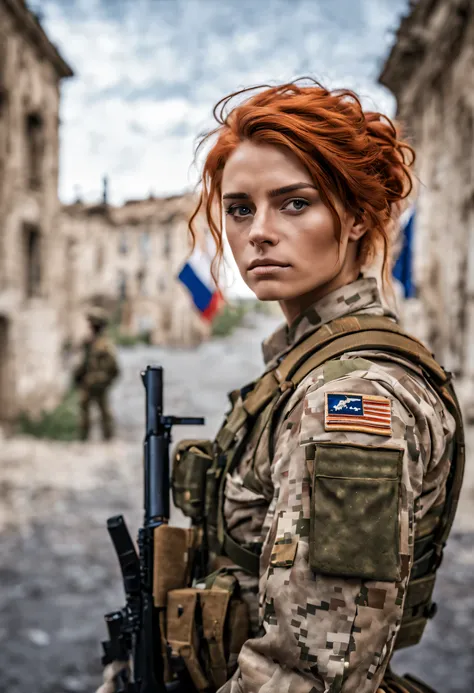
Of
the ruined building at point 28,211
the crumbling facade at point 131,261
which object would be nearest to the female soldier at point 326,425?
the ruined building at point 28,211

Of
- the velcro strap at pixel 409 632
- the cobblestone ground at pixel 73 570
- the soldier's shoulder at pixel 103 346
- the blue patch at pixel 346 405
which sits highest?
the soldier's shoulder at pixel 103 346

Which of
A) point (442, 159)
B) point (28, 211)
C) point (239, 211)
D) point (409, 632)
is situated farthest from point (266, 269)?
point (28, 211)

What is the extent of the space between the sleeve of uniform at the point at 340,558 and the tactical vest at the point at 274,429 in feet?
0.55

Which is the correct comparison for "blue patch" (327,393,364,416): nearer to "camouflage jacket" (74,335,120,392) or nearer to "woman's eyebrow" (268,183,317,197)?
"woman's eyebrow" (268,183,317,197)

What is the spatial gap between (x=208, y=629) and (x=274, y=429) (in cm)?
47

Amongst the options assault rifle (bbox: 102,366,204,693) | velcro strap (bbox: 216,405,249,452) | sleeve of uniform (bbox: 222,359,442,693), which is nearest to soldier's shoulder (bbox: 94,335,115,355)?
assault rifle (bbox: 102,366,204,693)

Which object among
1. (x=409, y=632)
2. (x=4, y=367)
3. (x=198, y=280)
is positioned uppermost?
(x=198, y=280)

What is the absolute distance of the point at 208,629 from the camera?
1261mm

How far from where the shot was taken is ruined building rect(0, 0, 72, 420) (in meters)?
9.84

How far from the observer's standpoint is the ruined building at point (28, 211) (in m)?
9.84

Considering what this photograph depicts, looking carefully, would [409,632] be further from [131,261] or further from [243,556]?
[131,261]

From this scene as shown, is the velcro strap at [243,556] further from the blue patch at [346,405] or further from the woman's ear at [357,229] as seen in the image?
the woman's ear at [357,229]

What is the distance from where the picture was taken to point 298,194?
46.3 inches

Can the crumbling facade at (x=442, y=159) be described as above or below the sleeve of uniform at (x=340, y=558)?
above
